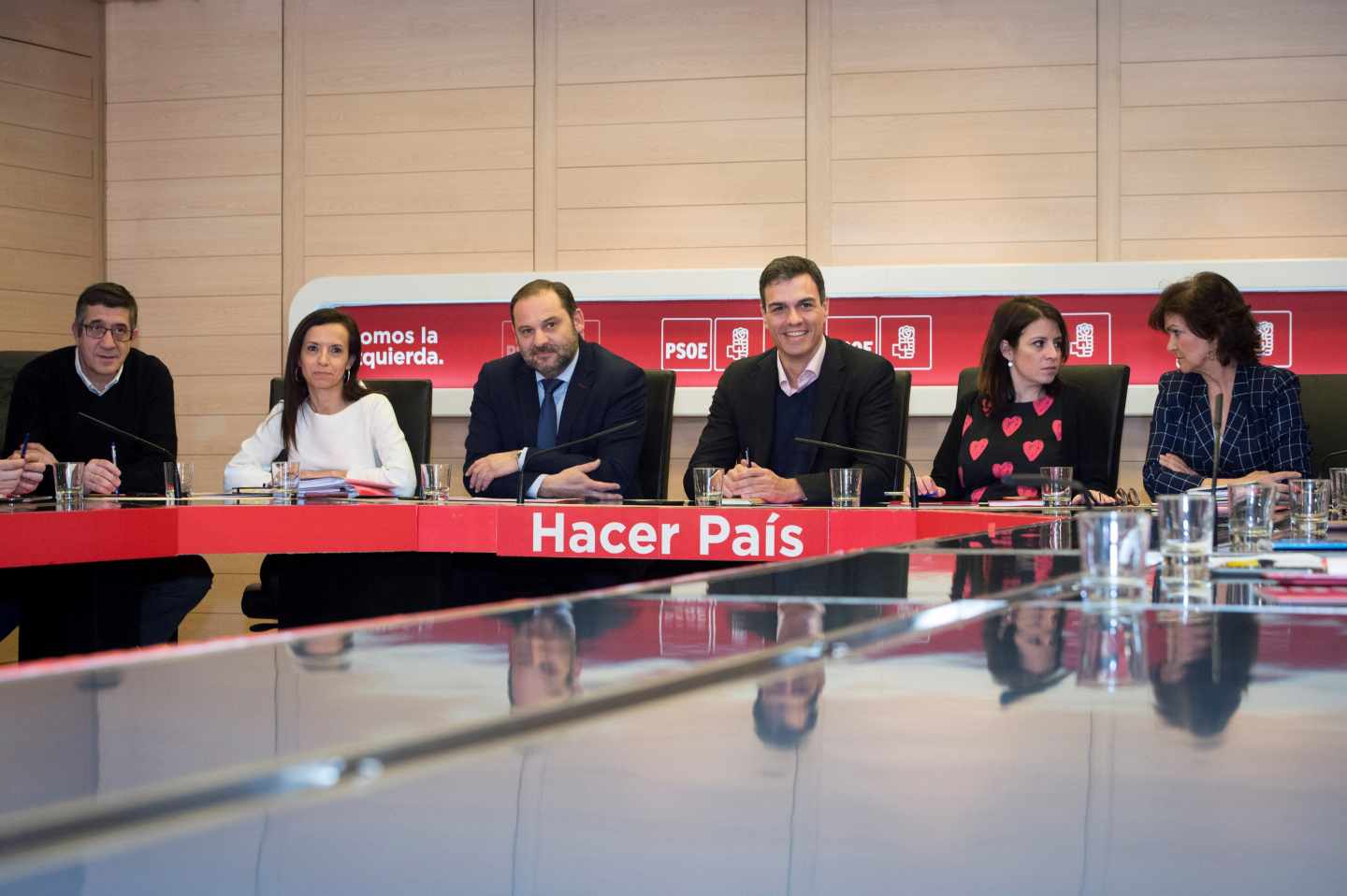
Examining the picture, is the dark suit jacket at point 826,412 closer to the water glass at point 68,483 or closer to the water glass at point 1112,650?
the water glass at point 68,483

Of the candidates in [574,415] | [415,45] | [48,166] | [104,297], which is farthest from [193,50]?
[574,415]

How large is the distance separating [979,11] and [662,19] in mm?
1108

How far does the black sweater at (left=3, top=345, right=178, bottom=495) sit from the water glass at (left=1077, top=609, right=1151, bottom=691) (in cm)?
314

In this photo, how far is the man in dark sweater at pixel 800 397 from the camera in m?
3.51

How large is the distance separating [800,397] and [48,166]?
122 inches

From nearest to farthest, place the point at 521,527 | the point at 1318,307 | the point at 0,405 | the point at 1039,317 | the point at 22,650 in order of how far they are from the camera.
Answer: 1. the point at 521,527
2. the point at 22,650
3. the point at 1039,317
4. the point at 0,405
5. the point at 1318,307

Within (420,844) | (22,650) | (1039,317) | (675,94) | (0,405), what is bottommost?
(22,650)

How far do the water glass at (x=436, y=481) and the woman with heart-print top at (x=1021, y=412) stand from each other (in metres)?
1.19

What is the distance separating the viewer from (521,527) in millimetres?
2617

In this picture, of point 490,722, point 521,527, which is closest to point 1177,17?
point 521,527

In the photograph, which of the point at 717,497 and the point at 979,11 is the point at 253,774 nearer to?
the point at 717,497

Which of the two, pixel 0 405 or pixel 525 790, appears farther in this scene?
pixel 0 405

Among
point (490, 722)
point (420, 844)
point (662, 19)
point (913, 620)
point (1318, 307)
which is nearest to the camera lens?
point (420, 844)

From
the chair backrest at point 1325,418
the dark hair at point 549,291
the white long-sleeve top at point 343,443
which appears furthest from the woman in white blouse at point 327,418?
the chair backrest at point 1325,418
